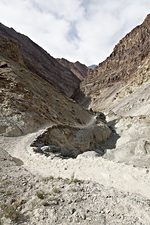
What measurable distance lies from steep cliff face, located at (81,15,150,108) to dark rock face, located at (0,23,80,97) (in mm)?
6765

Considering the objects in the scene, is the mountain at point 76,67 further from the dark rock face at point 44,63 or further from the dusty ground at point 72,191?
the dusty ground at point 72,191

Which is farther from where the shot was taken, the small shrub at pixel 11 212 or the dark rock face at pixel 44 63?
the dark rock face at pixel 44 63

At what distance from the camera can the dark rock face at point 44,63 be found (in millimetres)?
105781

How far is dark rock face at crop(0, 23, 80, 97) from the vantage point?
106m

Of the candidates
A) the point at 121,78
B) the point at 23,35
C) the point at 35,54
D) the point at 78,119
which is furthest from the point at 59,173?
the point at 23,35

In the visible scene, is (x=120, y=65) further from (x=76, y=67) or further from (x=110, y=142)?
(x=76, y=67)

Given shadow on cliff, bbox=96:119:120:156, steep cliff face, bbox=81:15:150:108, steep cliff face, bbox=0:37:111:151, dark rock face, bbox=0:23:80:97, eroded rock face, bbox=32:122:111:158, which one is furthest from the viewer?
dark rock face, bbox=0:23:80:97

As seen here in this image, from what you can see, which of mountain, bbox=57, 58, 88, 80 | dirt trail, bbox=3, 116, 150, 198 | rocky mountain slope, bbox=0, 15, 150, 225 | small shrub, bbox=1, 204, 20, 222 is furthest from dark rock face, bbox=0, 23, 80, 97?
small shrub, bbox=1, 204, 20, 222

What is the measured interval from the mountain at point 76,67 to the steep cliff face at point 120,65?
167 feet

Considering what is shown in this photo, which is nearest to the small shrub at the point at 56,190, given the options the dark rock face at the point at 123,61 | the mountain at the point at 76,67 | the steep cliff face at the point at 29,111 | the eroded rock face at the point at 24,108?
the steep cliff face at the point at 29,111

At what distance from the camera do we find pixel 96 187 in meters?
12.3

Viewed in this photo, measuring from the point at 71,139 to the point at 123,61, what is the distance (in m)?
74.2

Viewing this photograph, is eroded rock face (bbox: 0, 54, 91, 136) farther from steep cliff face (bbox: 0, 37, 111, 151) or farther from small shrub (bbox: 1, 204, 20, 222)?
small shrub (bbox: 1, 204, 20, 222)

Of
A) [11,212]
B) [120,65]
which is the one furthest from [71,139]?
[120,65]
